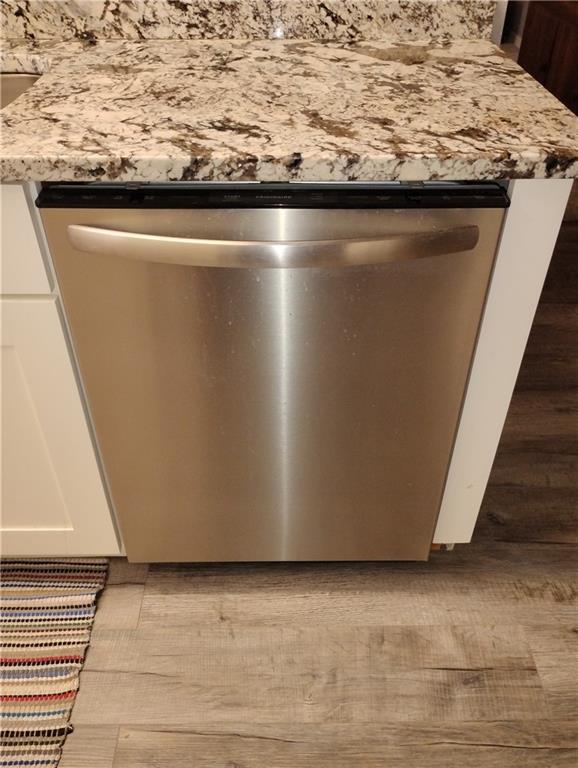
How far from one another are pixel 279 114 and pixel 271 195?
0.15m

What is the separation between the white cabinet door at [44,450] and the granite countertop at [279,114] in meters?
0.27

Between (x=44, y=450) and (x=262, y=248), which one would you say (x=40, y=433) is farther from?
(x=262, y=248)

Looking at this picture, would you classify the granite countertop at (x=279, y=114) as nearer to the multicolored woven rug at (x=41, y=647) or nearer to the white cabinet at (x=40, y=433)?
the white cabinet at (x=40, y=433)

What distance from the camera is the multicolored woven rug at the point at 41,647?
3.94 ft

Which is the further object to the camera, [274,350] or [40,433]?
[40,433]

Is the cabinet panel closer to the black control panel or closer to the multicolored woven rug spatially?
the black control panel

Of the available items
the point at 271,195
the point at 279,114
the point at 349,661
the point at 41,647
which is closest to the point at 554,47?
the point at 279,114

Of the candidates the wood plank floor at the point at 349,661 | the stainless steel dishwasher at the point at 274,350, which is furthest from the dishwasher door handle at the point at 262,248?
the wood plank floor at the point at 349,661

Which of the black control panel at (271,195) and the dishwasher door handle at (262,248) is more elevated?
the black control panel at (271,195)

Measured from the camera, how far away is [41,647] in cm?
134

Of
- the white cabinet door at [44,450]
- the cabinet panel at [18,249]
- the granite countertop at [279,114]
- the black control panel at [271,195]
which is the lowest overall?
the white cabinet door at [44,450]

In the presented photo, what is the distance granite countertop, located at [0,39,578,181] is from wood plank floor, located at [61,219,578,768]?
0.91 meters

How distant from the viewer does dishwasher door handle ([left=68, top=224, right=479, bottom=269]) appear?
3.05 ft

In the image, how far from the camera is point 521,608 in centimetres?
142
